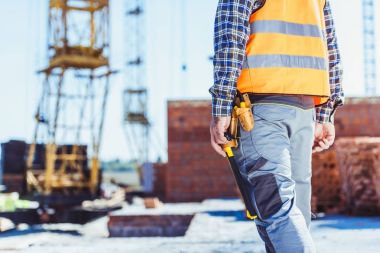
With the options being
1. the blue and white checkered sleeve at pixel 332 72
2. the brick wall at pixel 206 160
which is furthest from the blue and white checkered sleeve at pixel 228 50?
the brick wall at pixel 206 160

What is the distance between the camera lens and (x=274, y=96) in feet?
6.69

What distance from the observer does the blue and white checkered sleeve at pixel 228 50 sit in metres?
2.01

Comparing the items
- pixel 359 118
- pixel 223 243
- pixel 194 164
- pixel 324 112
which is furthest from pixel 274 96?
pixel 359 118

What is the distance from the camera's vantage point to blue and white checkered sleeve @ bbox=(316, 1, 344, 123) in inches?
95.8

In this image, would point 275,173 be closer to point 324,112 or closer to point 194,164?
point 324,112

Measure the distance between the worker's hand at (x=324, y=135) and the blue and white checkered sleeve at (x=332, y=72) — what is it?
0.03 m

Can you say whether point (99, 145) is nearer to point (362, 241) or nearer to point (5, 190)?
point (5, 190)

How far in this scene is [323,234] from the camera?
429 cm

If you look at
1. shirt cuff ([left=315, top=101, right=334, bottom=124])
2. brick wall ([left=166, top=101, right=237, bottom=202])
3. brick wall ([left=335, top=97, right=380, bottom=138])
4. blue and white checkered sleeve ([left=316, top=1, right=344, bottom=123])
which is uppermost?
blue and white checkered sleeve ([left=316, top=1, right=344, bottom=123])

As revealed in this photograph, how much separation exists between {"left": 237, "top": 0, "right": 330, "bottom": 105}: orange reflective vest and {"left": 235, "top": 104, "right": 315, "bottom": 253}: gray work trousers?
0.29ft

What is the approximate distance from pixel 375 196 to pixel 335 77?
3.62 metres

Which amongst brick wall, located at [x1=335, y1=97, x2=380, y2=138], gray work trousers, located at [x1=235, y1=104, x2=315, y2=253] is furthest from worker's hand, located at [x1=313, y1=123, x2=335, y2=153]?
brick wall, located at [x1=335, y1=97, x2=380, y2=138]

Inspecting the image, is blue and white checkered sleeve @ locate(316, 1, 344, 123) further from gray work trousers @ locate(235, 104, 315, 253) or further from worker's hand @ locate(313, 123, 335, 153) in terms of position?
gray work trousers @ locate(235, 104, 315, 253)

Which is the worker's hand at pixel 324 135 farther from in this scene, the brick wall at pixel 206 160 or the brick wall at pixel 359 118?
the brick wall at pixel 359 118
